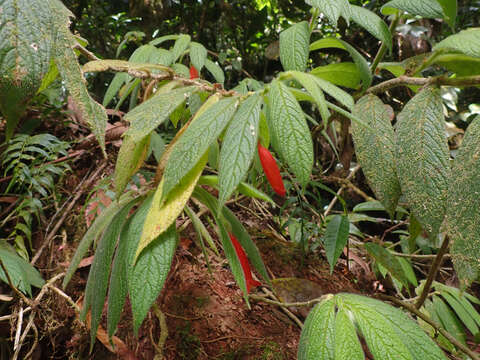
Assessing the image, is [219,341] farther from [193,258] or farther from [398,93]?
[398,93]

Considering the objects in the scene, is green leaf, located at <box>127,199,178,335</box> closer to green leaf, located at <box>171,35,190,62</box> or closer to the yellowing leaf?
the yellowing leaf

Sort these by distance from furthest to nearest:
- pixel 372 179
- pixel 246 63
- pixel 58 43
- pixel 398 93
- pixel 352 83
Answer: pixel 246 63
pixel 398 93
pixel 352 83
pixel 372 179
pixel 58 43

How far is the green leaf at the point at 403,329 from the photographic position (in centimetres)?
40

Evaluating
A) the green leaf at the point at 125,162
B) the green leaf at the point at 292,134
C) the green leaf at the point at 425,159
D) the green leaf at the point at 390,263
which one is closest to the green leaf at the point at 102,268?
the green leaf at the point at 125,162

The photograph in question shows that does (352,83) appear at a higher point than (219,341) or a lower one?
higher

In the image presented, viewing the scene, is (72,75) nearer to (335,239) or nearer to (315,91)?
(315,91)

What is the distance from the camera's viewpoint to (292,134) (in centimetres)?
36

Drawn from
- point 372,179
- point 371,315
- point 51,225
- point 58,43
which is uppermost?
point 58,43

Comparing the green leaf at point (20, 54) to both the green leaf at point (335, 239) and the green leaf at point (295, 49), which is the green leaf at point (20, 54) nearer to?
the green leaf at point (295, 49)

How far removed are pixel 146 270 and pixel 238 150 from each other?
0.56 ft

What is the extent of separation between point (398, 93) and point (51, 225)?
188cm

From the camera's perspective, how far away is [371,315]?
0.41 meters

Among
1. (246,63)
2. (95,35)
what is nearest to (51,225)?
(95,35)

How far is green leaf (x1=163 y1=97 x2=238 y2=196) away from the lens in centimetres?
36
